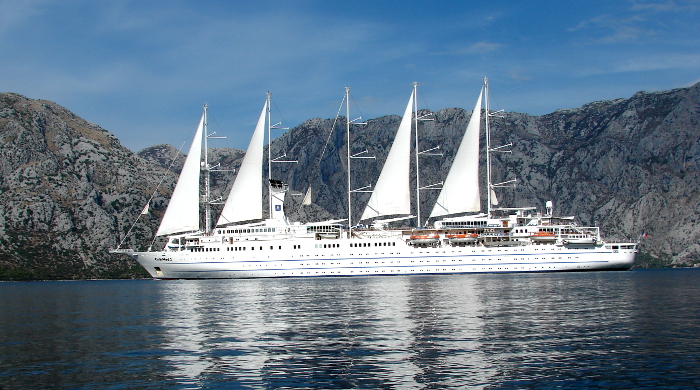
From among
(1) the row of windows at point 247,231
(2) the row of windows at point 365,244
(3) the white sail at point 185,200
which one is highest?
(3) the white sail at point 185,200

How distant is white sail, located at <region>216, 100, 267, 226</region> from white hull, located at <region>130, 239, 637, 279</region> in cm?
334

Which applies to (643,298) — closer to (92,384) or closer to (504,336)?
(504,336)

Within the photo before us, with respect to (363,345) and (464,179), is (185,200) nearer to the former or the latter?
(464,179)

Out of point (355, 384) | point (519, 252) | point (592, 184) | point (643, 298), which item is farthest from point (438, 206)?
point (592, 184)

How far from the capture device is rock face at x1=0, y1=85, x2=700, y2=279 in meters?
89.0

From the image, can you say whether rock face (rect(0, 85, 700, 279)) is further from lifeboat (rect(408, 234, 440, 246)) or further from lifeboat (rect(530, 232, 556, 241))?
lifeboat (rect(530, 232, 556, 241))

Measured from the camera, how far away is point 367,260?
59250 mm

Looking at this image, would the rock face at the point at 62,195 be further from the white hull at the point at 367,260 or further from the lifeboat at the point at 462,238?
the lifeboat at the point at 462,238

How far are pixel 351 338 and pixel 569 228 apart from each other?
164ft

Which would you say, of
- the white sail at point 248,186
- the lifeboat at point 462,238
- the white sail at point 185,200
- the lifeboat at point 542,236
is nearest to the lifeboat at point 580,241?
the lifeboat at point 542,236

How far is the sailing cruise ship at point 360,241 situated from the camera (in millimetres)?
59125

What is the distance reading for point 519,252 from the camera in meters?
59.6

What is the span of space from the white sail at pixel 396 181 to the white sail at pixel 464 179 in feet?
12.2

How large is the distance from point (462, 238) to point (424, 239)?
3.72m
